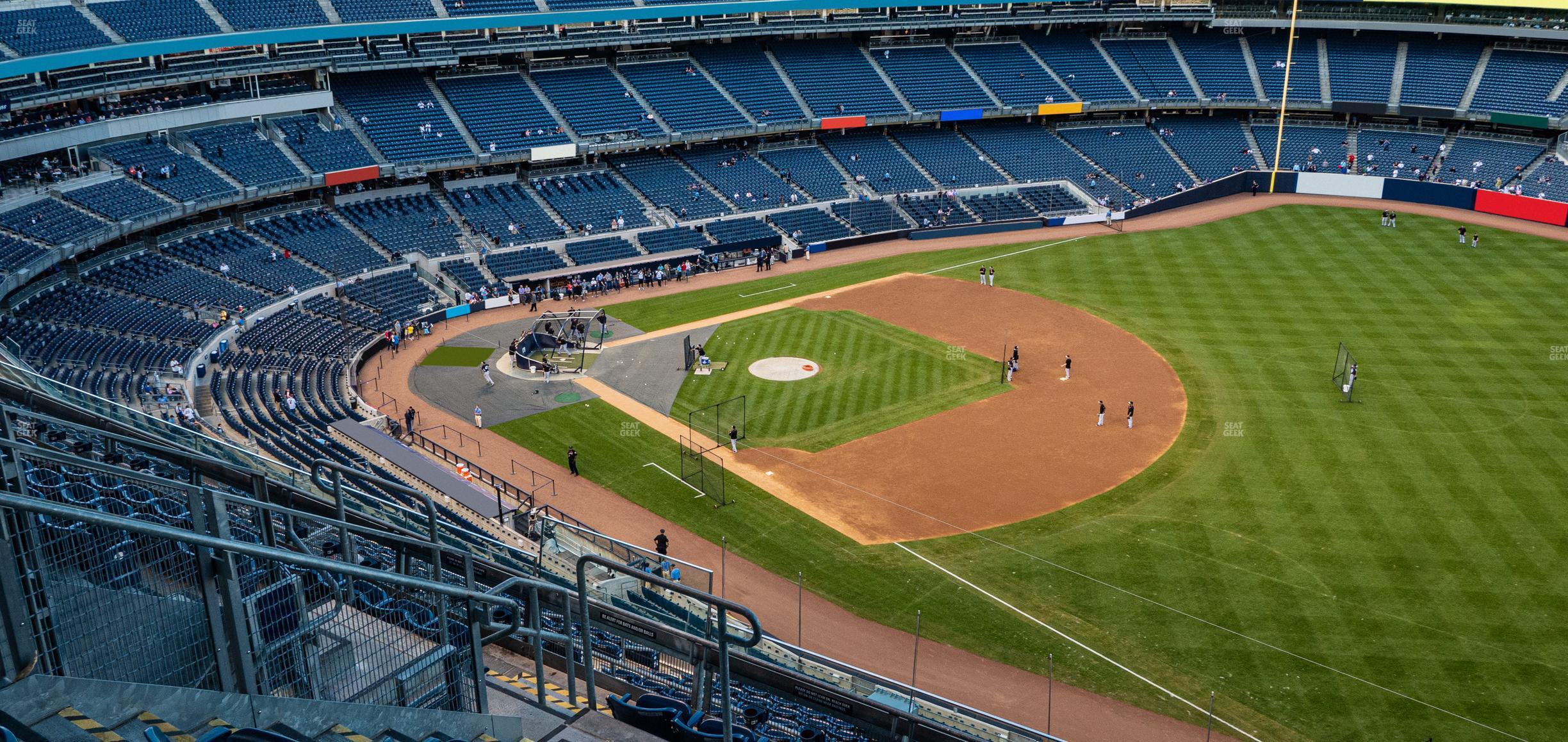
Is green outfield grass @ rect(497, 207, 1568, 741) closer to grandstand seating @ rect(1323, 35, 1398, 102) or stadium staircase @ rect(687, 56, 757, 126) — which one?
stadium staircase @ rect(687, 56, 757, 126)

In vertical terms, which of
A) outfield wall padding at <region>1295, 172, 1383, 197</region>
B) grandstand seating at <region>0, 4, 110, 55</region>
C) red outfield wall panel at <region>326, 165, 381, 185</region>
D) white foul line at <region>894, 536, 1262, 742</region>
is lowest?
white foul line at <region>894, 536, 1262, 742</region>

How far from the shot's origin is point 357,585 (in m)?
15.1

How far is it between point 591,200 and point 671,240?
17.2 feet

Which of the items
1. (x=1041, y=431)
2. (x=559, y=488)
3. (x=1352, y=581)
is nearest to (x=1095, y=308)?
(x=1041, y=431)

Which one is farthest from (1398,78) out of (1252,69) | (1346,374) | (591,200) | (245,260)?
(245,260)

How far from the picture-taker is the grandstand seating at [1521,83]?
69.1m

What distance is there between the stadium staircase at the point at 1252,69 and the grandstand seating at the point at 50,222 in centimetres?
6499

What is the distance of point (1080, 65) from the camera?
79.2 meters

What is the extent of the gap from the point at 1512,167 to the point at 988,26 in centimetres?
3269

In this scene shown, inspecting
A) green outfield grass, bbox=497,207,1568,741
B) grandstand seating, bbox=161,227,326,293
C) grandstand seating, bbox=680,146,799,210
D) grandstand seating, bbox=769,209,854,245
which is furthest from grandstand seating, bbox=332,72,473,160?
green outfield grass, bbox=497,207,1568,741

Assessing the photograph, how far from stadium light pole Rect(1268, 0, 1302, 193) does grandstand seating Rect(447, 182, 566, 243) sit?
43.7 meters

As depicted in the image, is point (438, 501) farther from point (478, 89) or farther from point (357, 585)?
point (478, 89)

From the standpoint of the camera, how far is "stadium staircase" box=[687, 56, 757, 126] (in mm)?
70562

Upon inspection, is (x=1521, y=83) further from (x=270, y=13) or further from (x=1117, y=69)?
(x=270, y=13)
